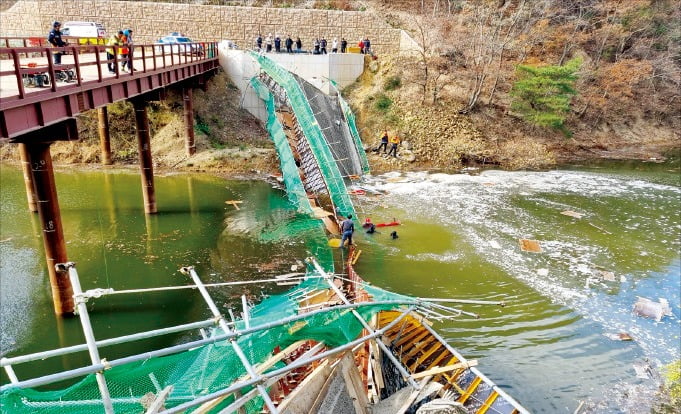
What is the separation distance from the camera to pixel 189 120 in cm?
2559

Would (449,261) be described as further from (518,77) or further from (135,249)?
(518,77)

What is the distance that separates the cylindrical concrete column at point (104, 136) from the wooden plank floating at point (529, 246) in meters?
22.6

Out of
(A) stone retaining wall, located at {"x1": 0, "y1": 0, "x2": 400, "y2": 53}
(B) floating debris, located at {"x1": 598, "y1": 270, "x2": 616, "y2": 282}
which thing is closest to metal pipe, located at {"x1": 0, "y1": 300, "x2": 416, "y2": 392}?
(B) floating debris, located at {"x1": 598, "y1": 270, "x2": 616, "y2": 282}

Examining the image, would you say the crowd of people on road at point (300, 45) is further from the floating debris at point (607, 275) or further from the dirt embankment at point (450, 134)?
the floating debris at point (607, 275)

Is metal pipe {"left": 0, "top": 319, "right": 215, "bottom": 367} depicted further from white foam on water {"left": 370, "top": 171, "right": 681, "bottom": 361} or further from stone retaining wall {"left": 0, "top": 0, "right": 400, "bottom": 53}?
stone retaining wall {"left": 0, "top": 0, "right": 400, "bottom": 53}

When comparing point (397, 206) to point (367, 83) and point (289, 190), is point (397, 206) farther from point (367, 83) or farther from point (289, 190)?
point (367, 83)

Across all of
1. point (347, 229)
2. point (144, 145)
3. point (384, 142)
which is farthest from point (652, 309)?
point (144, 145)

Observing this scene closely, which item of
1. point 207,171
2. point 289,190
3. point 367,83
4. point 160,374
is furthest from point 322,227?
point 367,83

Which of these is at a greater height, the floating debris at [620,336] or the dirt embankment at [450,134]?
the dirt embankment at [450,134]

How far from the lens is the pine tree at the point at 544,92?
2912 centimetres

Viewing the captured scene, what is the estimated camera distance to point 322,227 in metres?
18.2

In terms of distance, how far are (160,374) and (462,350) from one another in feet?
27.3

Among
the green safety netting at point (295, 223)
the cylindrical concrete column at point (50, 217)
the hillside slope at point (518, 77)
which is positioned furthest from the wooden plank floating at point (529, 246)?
the cylindrical concrete column at point (50, 217)

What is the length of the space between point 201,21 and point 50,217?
27.3 m
